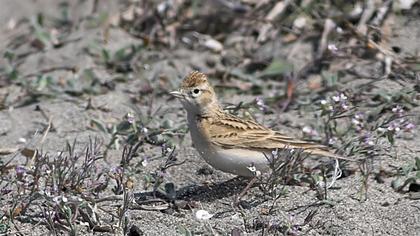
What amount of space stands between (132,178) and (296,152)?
117cm

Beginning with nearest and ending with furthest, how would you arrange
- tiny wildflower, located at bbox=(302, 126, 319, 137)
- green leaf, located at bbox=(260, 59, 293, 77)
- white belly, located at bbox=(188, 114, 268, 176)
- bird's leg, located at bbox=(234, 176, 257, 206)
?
bird's leg, located at bbox=(234, 176, 257, 206), white belly, located at bbox=(188, 114, 268, 176), tiny wildflower, located at bbox=(302, 126, 319, 137), green leaf, located at bbox=(260, 59, 293, 77)

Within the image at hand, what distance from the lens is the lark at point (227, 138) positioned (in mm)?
5934

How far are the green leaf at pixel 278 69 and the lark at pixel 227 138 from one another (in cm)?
203

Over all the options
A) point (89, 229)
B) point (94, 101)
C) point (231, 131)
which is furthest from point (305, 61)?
point (89, 229)

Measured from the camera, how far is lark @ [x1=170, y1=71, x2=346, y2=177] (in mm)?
5934

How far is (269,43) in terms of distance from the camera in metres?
8.82

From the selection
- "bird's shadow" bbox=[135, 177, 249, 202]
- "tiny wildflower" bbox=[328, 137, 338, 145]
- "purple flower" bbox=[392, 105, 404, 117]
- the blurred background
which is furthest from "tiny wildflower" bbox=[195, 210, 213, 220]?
"purple flower" bbox=[392, 105, 404, 117]

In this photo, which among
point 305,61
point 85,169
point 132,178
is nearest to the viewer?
point 85,169

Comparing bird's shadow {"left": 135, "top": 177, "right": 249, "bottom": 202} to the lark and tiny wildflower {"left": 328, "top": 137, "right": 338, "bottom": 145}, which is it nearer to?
the lark

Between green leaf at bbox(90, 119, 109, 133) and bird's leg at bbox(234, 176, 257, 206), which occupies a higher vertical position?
bird's leg at bbox(234, 176, 257, 206)

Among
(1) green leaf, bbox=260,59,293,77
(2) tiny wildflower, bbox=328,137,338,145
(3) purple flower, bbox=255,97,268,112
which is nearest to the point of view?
(2) tiny wildflower, bbox=328,137,338,145

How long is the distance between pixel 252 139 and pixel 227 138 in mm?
168

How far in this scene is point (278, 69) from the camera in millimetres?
8328

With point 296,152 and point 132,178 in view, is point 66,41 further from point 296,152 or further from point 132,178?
point 296,152
